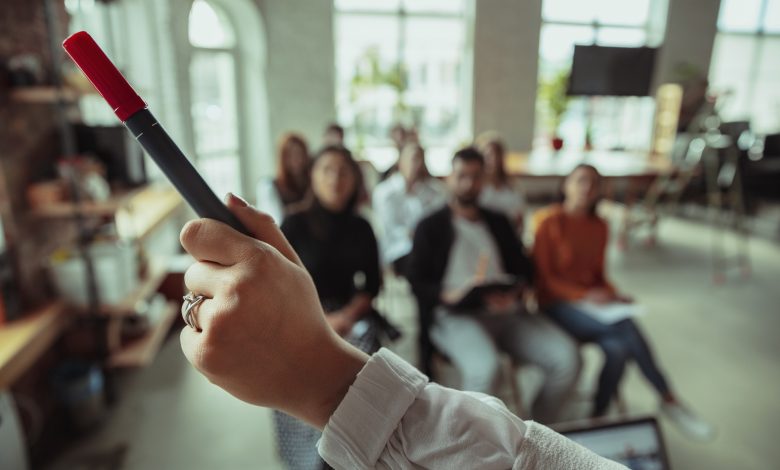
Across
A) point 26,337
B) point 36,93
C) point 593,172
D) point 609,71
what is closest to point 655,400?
point 593,172

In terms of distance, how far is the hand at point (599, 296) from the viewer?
184 centimetres

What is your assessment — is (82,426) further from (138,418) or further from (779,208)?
(779,208)

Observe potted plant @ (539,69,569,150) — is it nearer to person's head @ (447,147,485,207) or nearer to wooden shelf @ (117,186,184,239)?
person's head @ (447,147,485,207)

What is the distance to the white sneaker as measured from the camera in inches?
69.4

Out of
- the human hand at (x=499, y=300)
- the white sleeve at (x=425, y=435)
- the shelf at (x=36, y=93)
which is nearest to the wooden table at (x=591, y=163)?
the human hand at (x=499, y=300)

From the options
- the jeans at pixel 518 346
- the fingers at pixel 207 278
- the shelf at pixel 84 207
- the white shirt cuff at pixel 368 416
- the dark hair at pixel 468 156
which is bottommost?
the jeans at pixel 518 346

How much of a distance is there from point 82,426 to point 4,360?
1.97 feet

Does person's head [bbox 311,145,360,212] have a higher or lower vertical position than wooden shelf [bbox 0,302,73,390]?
higher

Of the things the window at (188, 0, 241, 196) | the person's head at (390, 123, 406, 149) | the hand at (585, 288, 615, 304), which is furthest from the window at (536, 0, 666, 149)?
the person's head at (390, 123, 406, 149)

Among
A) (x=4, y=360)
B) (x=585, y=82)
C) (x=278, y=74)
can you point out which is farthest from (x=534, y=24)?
(x=4, y=360)

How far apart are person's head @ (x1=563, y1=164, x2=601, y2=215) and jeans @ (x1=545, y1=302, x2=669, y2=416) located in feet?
1.35

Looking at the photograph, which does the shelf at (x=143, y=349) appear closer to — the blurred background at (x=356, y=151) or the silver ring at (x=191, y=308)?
the blurred background at (x=356, y=151)

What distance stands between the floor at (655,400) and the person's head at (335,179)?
1.79 ft

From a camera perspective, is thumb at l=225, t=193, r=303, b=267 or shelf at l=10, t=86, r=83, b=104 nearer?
thumb at l=225, t=193, r=303, b=267
